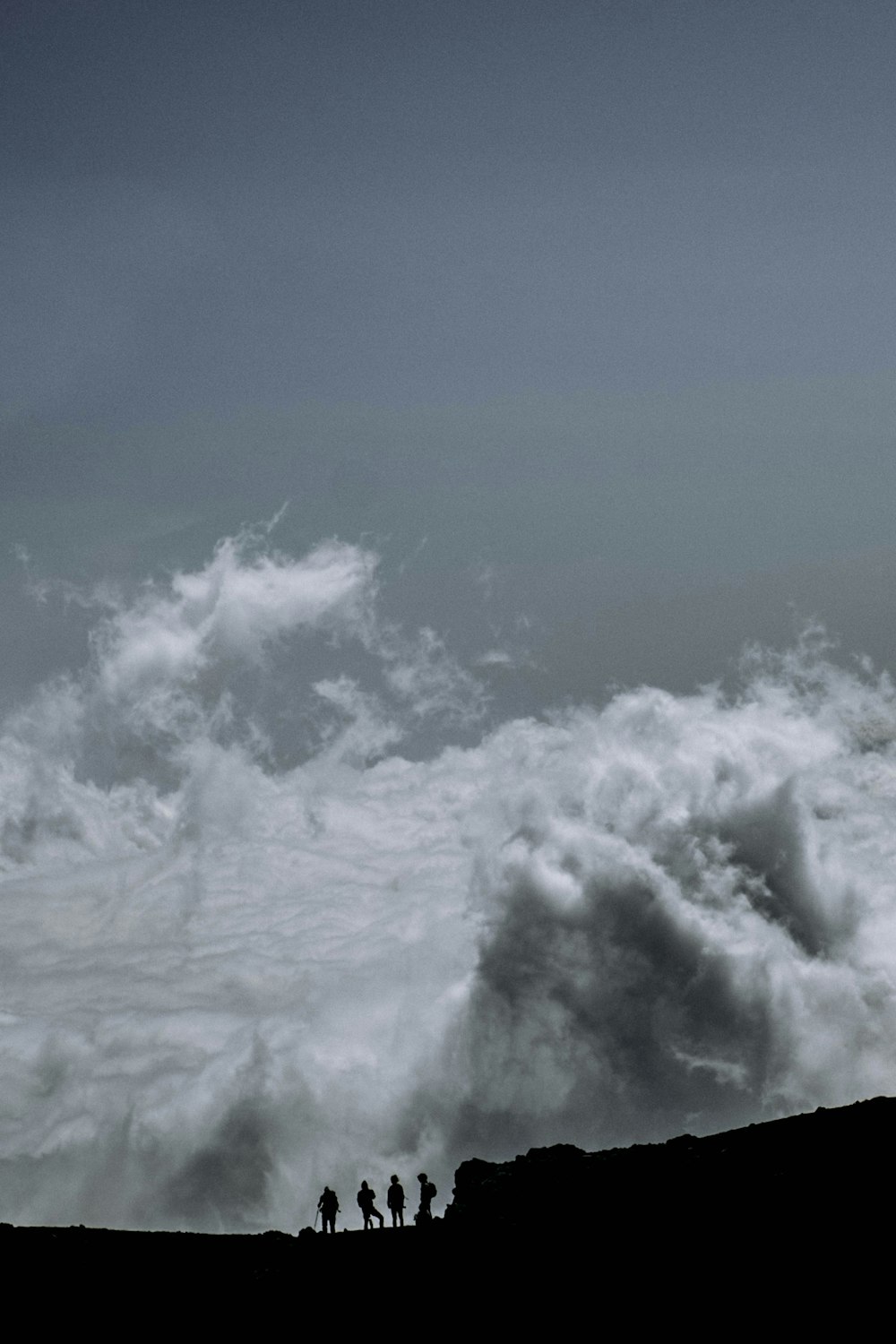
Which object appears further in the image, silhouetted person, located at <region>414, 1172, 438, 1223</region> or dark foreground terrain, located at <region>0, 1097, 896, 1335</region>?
silhouetted person, located at <region>414, 1172, 438, 1223</region>

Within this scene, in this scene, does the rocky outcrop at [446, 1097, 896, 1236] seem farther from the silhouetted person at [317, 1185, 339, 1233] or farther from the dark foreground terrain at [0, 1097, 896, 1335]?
the silhouetted person at [317, 1185, 339, 1233]

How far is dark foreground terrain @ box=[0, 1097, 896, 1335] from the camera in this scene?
25.3 m

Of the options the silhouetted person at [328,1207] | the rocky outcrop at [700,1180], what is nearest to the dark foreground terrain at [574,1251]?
the rocky outcrop at [700,1180]

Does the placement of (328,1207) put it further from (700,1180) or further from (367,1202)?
(700,1180)

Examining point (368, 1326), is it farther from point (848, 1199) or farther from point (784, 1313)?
point (848, 1199)

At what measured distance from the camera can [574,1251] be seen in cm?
2842

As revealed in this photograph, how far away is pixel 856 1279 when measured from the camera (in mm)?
23781

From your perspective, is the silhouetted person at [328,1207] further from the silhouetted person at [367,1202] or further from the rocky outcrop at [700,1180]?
the rocky outcrop at [700,1180]

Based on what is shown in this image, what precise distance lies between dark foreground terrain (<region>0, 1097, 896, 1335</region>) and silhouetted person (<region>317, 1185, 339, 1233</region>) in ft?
12.0

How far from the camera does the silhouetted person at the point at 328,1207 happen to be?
38.5 m

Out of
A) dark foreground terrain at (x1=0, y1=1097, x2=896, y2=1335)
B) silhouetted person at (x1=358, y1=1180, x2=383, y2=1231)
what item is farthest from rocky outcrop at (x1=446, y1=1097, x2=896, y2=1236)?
silhouetted person at (x1=358, y1=1180, x2=383, y2=1231)

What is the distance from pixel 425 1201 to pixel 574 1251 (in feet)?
36.9

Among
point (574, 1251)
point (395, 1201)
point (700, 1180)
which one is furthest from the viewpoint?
point (395, 1201)

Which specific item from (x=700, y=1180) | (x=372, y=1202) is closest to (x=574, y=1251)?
(x=700, y=1180)
